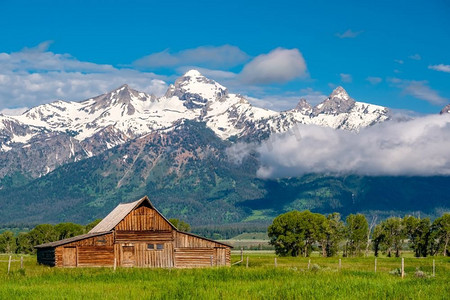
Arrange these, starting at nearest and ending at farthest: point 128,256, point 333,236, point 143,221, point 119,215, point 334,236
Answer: point 128,256 → point 143,221 → point 119,215 → point 333,236 → point 334,236

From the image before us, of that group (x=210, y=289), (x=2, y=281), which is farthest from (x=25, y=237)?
(x=210, y=289)

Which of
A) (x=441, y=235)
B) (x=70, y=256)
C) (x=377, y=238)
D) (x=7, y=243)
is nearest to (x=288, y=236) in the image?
(x=377, y=238)

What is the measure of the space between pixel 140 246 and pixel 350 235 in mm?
77987

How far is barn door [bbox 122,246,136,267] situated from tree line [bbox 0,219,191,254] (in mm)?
68391

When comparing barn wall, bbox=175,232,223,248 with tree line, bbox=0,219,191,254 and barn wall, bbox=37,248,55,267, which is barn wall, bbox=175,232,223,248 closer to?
barn wall, bbox=37,248,55,267

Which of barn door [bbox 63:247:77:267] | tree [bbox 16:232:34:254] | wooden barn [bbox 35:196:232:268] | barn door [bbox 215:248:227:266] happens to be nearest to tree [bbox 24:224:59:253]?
tree [bbox 16:232:34:254]

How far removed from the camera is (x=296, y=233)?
142 metres

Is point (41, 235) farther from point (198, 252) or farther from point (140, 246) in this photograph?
point (198, 252)

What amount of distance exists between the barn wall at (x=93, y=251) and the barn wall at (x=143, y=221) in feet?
7.79

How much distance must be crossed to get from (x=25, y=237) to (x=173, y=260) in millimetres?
111222

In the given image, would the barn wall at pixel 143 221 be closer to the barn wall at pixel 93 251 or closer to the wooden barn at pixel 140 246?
the wooden barn at pixel 140 246

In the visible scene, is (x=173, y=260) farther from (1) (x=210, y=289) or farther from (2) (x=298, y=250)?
(2) (x=298, y=250)

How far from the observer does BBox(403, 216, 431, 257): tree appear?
14562 cm

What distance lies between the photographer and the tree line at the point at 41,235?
163m
